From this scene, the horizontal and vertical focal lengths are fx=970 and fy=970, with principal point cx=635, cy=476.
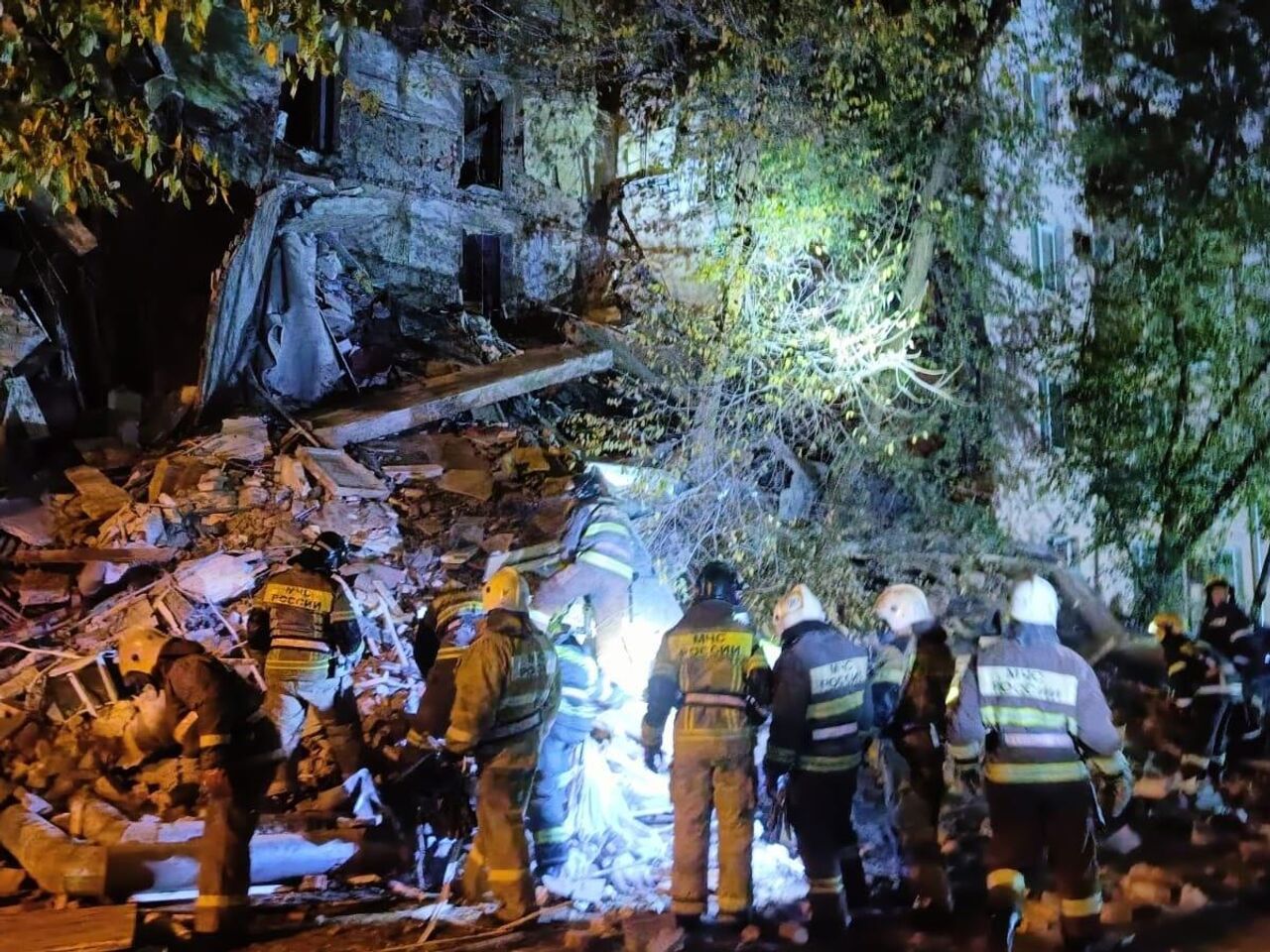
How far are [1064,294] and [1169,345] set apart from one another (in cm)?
121

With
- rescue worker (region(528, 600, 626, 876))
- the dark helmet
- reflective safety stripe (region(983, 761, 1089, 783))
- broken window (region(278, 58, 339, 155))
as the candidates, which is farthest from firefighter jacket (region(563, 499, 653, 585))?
broken window (region(278, 58, 339, 155))

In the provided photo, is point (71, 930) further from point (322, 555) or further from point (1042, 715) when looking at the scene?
point (1042, 715)

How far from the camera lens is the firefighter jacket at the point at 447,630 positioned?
5.89m

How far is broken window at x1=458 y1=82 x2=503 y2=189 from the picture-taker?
14836 millimetres

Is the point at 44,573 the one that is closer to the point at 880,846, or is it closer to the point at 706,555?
the point at 706,555

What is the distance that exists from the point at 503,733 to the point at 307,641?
5.74ft

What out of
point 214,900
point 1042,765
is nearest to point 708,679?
point 1042,765

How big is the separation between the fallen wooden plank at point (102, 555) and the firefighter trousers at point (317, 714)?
2.70 metres

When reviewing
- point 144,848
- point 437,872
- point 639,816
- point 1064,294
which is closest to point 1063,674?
point 639,816

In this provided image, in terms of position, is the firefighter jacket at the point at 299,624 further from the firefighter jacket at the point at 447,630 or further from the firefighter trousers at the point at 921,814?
the firefighter trousers at the point at 921,814

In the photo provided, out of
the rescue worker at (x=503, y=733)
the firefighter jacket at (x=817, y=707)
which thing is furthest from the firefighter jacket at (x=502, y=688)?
the firefighter jacket at (x=817, y=707)

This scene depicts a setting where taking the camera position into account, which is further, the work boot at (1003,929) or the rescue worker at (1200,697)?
the rescue worker at (1200,697)

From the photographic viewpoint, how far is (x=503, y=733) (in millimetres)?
5055

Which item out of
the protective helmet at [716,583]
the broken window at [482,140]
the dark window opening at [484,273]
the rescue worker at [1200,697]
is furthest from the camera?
the dark window opening at [484,273]
